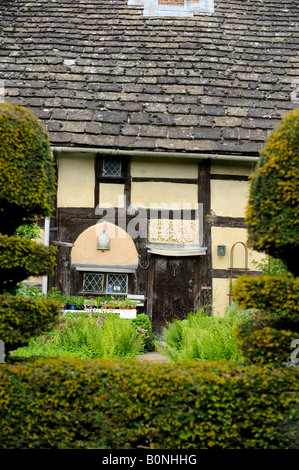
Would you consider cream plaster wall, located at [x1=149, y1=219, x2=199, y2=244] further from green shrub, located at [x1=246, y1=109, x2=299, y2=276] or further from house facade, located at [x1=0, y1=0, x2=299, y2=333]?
green shrub, located at [x1=246, y1=109, x2=299, y2=276]

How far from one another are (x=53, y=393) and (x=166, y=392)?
846mm

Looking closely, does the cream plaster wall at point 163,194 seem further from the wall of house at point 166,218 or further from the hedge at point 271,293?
the hedge at point 271,293

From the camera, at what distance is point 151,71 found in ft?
31.4

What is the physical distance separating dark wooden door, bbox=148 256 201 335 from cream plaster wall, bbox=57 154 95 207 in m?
1.74

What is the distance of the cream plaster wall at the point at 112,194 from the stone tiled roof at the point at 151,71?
0.80 metres

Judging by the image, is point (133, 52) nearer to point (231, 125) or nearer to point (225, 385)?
point (231, 125)

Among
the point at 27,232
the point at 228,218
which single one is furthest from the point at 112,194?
the point at 27,232

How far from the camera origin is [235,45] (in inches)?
401

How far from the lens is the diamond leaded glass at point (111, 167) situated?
8914 mm

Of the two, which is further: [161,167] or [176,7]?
[176,7]

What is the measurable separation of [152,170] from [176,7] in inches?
179

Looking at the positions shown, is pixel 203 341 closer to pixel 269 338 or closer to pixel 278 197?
pixel 269 338

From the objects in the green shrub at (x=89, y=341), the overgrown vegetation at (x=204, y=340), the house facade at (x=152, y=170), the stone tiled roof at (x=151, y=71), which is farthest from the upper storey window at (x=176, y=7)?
the green shrub at (x=89, y=341)
